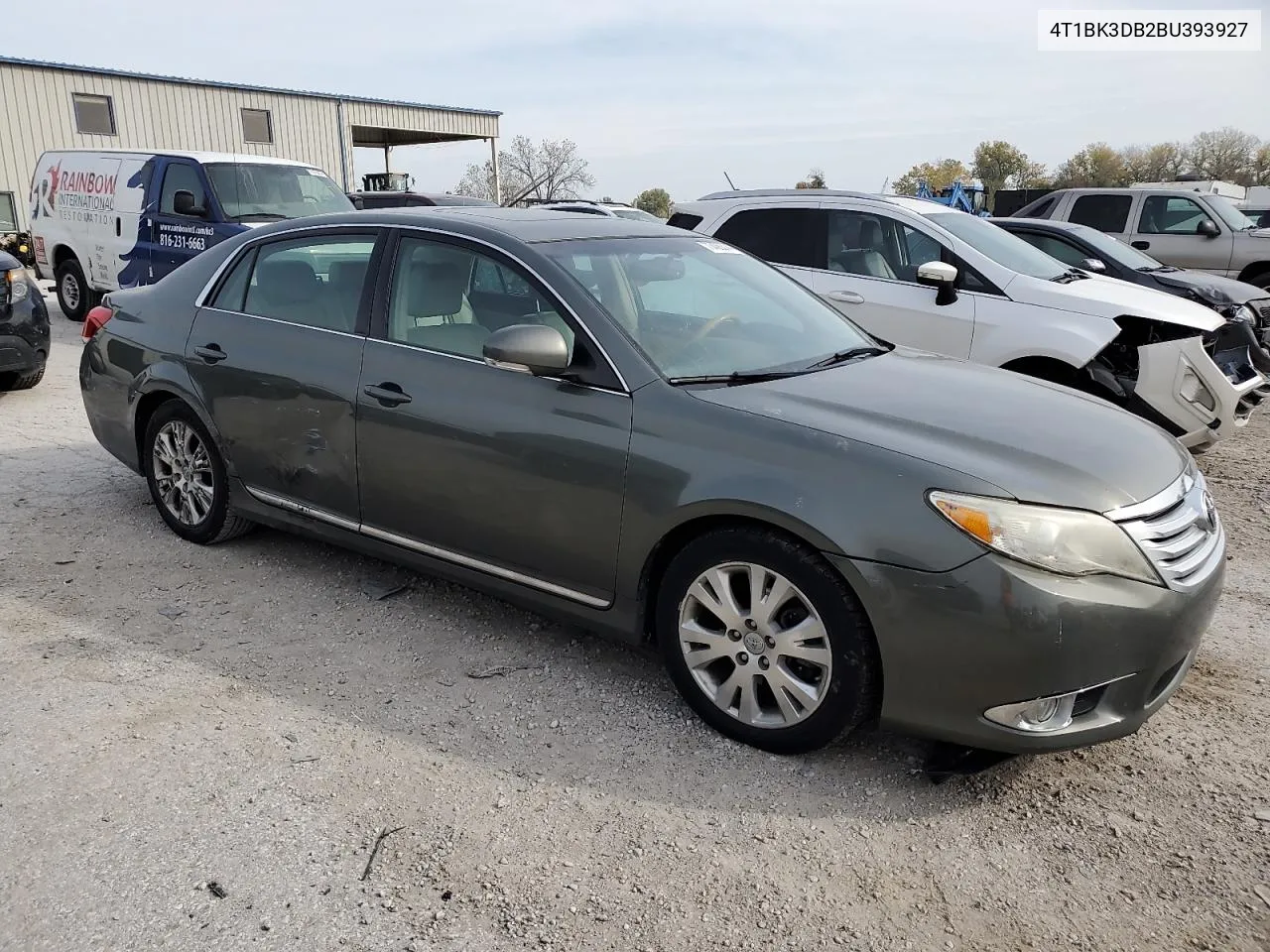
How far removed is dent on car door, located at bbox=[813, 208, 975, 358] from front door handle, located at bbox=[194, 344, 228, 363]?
3739 millimetres

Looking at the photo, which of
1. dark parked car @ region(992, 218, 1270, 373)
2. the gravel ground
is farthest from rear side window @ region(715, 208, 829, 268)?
the gravel ground

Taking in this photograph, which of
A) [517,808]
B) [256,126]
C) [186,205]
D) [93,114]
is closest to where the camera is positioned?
[517,808]

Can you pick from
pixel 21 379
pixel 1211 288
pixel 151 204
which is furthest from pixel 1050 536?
pixel 151 204

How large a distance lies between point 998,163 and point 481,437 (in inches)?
3161

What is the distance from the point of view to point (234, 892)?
2529 millimetres

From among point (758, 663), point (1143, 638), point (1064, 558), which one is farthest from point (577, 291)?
point (1143, 638)

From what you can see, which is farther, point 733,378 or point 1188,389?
point 1188,389

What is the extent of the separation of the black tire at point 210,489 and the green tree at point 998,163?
74947 millimetres

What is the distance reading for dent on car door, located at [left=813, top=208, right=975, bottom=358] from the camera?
6711mm

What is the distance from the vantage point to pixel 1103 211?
12.7 m

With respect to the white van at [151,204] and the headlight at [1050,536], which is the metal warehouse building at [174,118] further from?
the headlight at [1050,536]

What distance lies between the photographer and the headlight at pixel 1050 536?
8.91 feet

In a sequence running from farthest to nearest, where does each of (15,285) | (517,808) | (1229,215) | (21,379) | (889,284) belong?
1. (1229,215)
2. (21,379)
3. (15,285)
4. (889,284)
5. (517,808)

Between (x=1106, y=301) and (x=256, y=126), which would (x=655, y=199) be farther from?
(x=1106, y=301)
